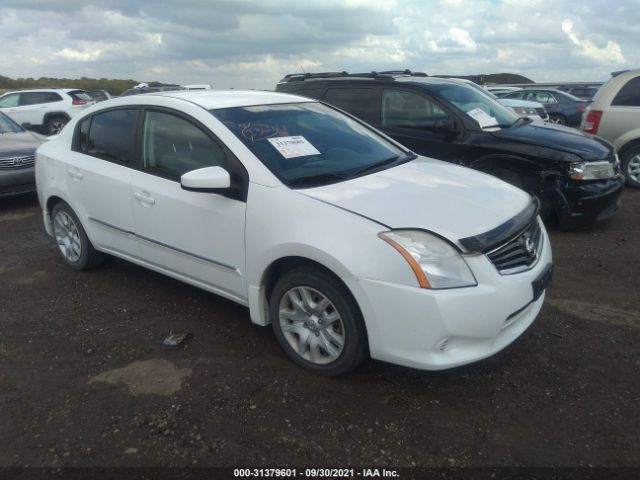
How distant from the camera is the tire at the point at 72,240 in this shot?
16.0 feet

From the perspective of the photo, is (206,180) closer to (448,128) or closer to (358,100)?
(448,128)

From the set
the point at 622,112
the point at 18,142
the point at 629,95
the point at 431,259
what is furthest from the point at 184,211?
the point at 629,95

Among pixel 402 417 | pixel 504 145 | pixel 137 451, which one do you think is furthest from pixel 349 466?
pixel 504 145

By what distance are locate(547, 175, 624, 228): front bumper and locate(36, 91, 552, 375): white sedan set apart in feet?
7.55

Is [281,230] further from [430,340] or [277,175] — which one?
[430,340]

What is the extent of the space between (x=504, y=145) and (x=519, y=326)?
3.29 m

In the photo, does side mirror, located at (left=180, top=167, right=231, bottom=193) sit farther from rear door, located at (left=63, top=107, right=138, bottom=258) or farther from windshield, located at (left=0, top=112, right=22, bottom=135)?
windshield, located at (left=0, top=112, right=22, bottom=135)

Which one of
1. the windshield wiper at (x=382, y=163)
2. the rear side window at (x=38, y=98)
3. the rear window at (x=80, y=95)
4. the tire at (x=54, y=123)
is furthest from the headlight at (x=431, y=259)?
the rear window at (x=80, y=95)

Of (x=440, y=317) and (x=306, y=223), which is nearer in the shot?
(x=440, y=317)

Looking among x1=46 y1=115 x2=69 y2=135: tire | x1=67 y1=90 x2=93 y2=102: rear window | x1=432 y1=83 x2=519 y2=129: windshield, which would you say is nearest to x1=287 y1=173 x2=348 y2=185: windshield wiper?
x1=432 y1=83 x2=519 y2=129: windshield

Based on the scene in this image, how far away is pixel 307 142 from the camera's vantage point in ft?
12.4

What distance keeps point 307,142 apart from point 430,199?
102 centimetres

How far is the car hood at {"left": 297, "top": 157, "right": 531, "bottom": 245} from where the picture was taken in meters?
2.96

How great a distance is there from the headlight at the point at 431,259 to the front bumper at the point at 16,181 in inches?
264
